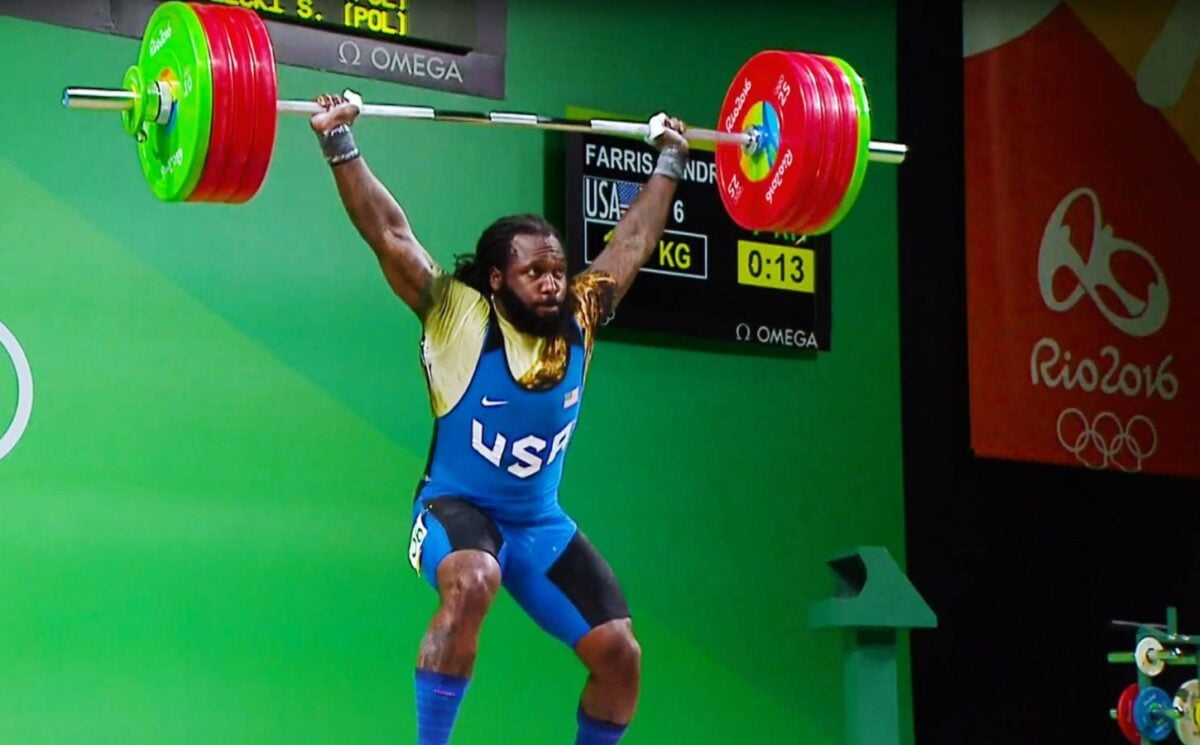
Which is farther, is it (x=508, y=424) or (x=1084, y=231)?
(x=1084, y=231)

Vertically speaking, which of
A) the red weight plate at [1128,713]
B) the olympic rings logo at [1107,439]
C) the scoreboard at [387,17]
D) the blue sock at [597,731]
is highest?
the scoreboard at [387,17]

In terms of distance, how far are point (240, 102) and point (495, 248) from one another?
27.1 inches

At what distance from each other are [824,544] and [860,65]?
5.55 feet

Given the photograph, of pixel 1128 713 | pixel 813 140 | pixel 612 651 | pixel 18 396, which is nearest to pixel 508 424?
pixel 612 651

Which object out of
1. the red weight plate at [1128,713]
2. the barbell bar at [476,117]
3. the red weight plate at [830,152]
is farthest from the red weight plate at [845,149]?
the red weight plate at [1128,713]

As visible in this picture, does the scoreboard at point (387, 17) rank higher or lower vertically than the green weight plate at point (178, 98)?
higher

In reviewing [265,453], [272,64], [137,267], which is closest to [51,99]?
[137,267]

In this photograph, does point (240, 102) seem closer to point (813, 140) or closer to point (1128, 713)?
point (813, 140)

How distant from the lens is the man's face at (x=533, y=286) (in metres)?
3.83

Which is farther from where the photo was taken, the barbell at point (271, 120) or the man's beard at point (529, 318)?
the man's beard at point (529, 318)

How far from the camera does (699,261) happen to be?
5805 mm

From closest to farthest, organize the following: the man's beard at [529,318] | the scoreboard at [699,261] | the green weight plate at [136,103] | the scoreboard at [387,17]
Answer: the green weight plate at [136,103], the man's beard at [529,318], the scoreboard at [387,17], the scoreboard at [699,261]

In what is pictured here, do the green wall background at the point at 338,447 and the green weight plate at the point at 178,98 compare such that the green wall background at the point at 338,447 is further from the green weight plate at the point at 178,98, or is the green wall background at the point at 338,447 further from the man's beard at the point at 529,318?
the man's beard at the point at 529,318

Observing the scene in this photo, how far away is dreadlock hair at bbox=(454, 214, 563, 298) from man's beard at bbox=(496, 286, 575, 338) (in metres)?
0.06
